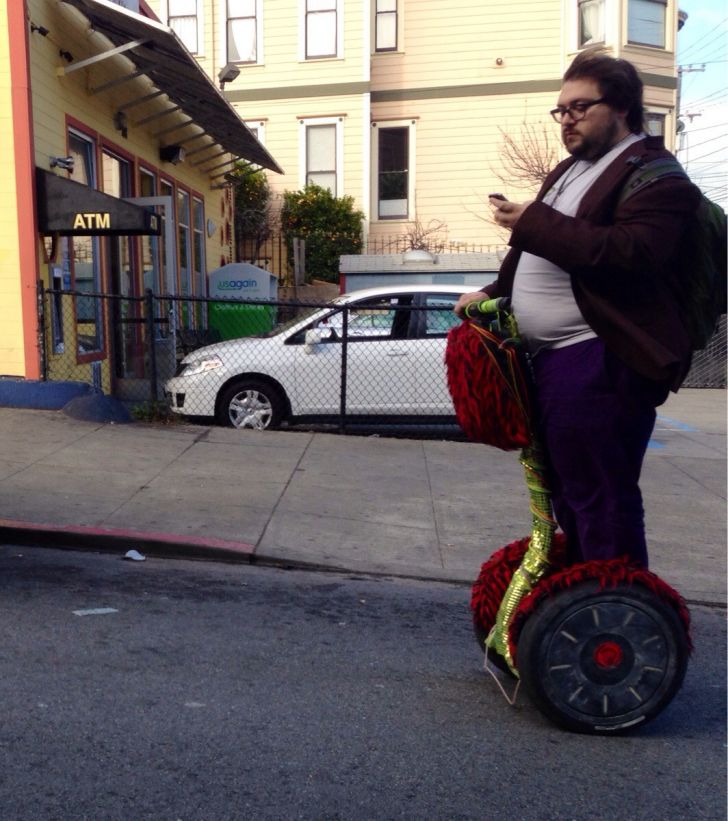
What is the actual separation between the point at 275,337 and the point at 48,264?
2418 mm

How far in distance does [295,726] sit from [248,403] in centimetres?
638

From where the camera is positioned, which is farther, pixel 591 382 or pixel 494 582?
pixel 494 582

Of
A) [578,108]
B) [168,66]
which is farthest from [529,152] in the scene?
[578,108]

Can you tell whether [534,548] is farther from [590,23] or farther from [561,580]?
[590,23]

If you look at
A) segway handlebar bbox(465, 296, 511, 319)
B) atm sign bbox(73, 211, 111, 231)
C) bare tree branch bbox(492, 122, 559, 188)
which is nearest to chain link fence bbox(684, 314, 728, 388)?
bare tree branch bbox(492, 122, 559, 188)

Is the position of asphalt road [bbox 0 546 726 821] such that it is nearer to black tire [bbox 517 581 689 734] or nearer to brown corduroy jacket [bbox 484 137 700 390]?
black tire [bbox 517 581 689 734]

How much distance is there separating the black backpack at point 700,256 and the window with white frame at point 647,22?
1916cm

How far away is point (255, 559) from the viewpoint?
506cm

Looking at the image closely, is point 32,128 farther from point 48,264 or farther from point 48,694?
point 48,694

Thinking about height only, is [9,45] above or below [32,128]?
above

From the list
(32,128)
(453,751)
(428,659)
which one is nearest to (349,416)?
(32,128)

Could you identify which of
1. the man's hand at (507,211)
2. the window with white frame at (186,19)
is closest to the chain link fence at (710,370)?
the window with white frame at (186,19)

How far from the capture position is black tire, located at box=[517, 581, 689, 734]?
2746 mm

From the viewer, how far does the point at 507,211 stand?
103 inches
